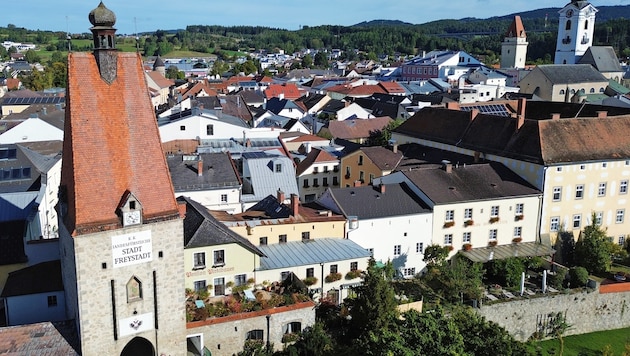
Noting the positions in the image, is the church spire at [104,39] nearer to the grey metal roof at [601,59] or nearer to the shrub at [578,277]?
the shrub at [578,277]

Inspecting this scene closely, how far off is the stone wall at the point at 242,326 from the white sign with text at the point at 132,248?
15.7ft

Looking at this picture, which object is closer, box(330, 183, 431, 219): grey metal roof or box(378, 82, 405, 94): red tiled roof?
box(330, 183, 431, 219): grey metal roof

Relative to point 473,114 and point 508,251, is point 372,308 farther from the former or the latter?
point 473,114

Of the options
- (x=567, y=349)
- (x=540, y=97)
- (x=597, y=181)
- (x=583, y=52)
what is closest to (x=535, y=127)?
(x=597, y=181)

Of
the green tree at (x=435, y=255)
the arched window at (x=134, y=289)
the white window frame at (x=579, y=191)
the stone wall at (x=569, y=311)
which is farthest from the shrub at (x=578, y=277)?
the arched window at (x=134, y=289)

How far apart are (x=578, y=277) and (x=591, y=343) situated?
4334mm

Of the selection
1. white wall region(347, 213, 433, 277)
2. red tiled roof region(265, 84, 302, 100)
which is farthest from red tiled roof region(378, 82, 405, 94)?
white wall region(347, 213, 433, 277)

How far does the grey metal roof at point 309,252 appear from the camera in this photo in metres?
34.2

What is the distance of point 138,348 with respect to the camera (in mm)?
27781

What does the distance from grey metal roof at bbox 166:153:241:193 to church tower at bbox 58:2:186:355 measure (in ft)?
60.3

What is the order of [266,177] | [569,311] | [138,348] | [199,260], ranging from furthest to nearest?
[266,177], [569,311], [199,260], [138,348]

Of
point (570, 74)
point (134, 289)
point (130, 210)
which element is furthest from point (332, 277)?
point (570, 74)

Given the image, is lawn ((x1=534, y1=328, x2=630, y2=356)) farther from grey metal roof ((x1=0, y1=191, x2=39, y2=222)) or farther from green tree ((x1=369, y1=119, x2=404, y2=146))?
green tree ((x1=369, y1=119, x2=404, y2=146))

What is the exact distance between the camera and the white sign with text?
24.4 metres
